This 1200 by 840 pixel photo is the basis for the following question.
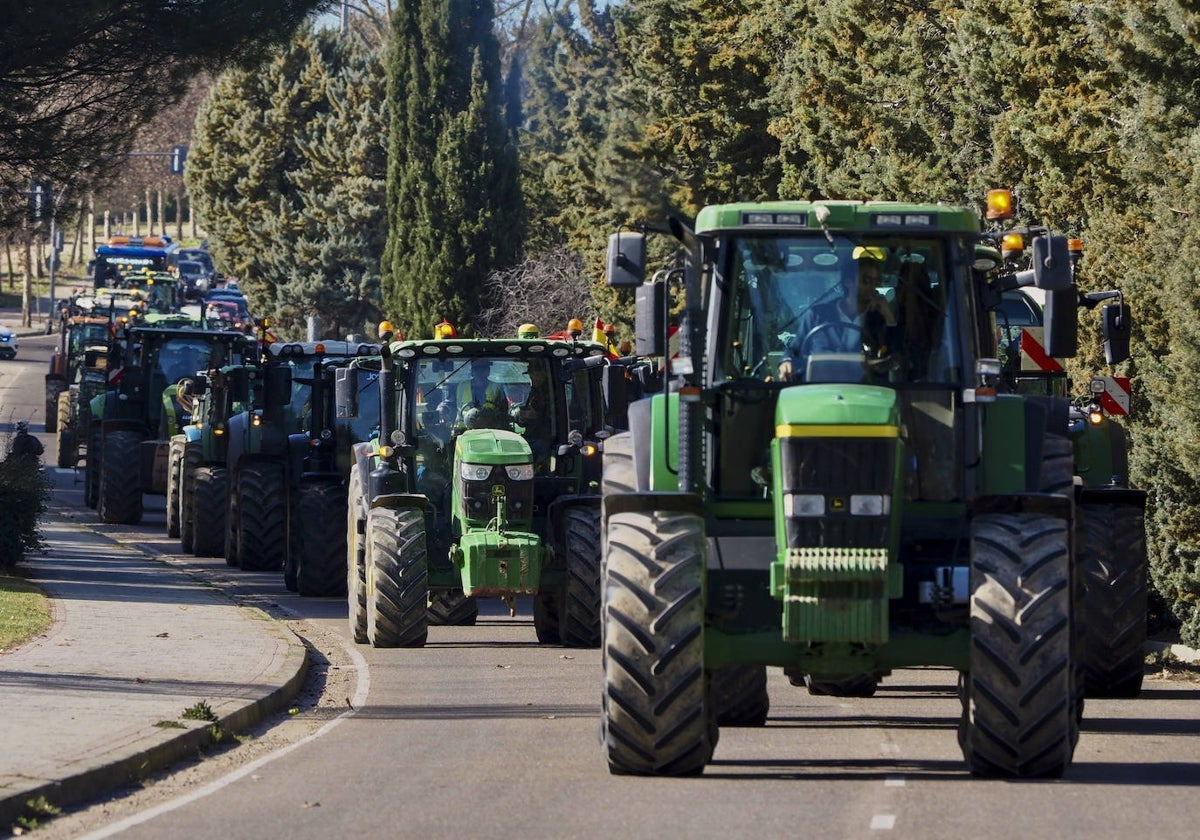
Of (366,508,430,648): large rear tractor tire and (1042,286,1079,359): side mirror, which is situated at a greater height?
(1042,286,1079,359): side mirror

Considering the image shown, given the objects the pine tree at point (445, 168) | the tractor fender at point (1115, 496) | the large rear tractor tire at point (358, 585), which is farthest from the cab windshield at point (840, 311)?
the pine tree at point (445, 168)

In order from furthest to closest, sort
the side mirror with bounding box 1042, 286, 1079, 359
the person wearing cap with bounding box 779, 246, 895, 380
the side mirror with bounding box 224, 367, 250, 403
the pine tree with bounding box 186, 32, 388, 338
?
the pine tree with bounding box 186, 32, 388, 338, the side mirror with bounding box 224, 367, 250, 403, the side mirror with bounding box 1042, 286, 1079, 359, the person wearing cap with bounding box 779, 246, 895, 380

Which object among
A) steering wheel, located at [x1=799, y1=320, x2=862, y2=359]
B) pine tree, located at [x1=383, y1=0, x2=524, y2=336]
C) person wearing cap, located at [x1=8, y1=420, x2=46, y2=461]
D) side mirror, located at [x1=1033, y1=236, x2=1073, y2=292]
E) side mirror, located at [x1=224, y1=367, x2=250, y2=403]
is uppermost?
pine tree, located at [x1=383, y1=0, x2=524, y2=336]

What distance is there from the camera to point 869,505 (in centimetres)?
1093

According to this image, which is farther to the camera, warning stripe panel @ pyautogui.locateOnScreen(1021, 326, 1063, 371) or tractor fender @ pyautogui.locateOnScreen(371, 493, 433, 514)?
tractor fender @ pyautogui.locateOnScreen(371, 493, 433, 514)

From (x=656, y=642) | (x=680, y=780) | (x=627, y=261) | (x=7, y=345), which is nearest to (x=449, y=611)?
(x=680, y=780)

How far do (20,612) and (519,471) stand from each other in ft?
15.2

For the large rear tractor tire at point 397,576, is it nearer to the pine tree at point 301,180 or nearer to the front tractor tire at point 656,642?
the front tractor tire at point 656,642

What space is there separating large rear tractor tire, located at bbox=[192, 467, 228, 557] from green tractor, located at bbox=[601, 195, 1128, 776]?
1561cm

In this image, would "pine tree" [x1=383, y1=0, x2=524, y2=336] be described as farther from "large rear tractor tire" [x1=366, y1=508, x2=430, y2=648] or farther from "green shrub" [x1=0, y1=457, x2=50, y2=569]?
"large rear tractor tire" [x1=366, y1=508, x2=430, y2=648]

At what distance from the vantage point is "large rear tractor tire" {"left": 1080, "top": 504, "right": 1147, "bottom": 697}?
15.5m

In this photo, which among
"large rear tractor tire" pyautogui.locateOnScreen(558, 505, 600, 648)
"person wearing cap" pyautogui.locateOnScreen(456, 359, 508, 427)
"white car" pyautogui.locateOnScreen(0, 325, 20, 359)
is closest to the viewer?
"large rear tractor tire" pyautogui.locateOnScreen(558, 505, 600, 648)

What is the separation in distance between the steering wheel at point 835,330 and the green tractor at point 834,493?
0.01m

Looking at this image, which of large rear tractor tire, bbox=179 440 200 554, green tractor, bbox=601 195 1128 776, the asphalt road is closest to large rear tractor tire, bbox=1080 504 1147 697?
the asphalt road
